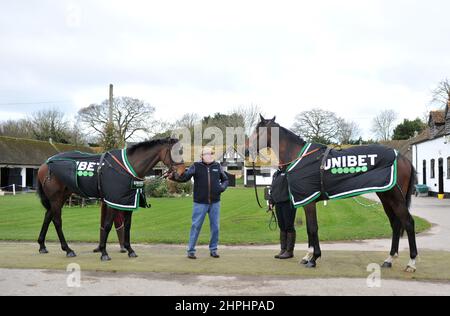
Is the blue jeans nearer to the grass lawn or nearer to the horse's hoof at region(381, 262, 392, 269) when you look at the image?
the grass lawn

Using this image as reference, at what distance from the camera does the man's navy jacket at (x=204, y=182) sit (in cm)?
820

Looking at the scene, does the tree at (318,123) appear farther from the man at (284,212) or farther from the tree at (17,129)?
the man at (284,212)

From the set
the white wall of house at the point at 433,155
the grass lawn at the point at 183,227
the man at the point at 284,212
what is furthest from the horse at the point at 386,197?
the white wall of house at the point at 433,155

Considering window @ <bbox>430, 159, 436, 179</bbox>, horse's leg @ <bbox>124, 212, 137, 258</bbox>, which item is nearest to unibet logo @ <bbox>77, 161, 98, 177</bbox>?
horse's leg @ <bbox>124, 212, 137, 258</bbox>

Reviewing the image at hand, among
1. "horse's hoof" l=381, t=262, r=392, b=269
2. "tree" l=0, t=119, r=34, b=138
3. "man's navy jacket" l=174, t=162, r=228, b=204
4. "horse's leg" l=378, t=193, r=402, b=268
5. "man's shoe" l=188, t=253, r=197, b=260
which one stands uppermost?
"tree" l=0, t=119, r=34, b=138

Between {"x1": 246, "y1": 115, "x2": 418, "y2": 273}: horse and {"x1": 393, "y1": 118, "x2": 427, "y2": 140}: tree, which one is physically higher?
{"x1": 393, "y1": 118, "x2": 427, "y2": 140}: tree

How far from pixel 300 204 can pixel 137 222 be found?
9.54 m

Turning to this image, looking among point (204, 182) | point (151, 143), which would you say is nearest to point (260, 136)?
point (204, 182)

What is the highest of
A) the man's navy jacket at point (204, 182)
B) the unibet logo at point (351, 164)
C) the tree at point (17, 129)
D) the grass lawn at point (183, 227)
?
the tree at point (17, 129)

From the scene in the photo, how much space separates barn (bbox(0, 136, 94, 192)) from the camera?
141ft

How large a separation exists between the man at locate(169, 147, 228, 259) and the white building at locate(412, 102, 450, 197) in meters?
26.2

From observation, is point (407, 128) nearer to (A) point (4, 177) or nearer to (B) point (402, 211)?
(A) point (4, 177)

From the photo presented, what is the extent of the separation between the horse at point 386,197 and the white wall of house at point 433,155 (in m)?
25.1

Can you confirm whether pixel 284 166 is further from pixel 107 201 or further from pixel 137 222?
pixel 137 222
